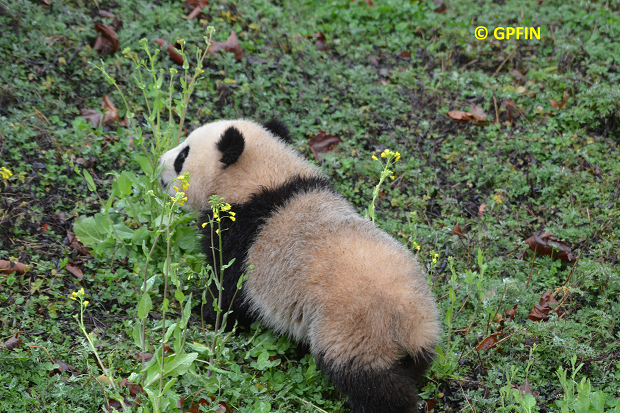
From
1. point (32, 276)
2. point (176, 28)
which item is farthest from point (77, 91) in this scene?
point (32, 276)

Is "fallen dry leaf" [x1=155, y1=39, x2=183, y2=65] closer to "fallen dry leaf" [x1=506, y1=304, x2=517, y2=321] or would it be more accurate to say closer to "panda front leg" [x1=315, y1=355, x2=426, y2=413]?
"panda front leg" [x1=315, y1=355, x2=426, y2=413]

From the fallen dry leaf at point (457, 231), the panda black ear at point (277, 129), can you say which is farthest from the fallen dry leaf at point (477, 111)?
the panda black ear at point (277, 129)

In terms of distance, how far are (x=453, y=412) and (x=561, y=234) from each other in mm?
2099

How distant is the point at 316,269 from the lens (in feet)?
10.8

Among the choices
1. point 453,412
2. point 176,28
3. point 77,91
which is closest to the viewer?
point 453,412

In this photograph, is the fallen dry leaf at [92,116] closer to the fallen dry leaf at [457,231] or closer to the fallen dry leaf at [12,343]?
the fallen dry leaf at [12,343]

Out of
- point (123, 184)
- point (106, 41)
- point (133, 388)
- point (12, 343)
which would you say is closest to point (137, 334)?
point (133, 388)

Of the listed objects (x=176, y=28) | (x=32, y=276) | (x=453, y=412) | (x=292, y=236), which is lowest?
(x=453, y=412)

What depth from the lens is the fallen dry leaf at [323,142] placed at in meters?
5.68

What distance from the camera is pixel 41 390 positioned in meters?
3.05

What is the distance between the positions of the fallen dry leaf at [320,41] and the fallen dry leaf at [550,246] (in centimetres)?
373

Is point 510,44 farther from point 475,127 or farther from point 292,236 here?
point 292,236

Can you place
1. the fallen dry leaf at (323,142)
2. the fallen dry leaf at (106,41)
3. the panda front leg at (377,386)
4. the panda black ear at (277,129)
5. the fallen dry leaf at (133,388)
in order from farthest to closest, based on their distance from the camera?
the fallen dry leaf at (106,41)
the fallen dry leaf at (323,142)
the panda black ear at (277,129)
the fallen dry leaf at (133,388)
the panda front leg at (377,386)

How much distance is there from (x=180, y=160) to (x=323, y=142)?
5.92ft
